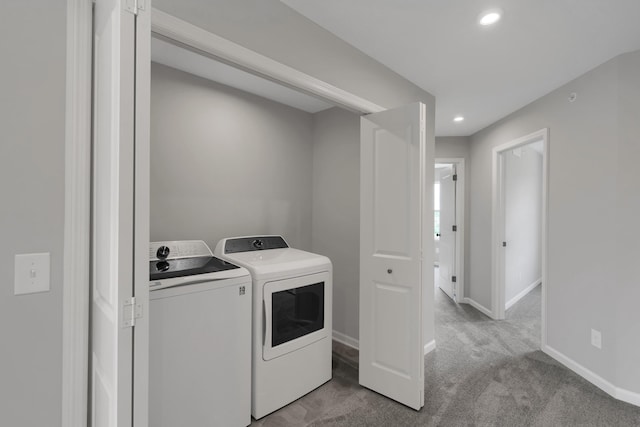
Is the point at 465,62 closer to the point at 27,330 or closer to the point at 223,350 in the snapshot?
the point at 223,350

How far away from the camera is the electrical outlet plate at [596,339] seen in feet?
7.66

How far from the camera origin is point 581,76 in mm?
2521

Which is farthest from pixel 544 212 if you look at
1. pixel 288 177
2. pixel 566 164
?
pixel 288 177

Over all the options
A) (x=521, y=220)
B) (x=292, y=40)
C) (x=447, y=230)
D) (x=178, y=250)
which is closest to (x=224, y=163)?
(x=178, y=250)

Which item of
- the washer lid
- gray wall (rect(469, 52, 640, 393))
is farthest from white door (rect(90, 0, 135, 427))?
gray wall (rect(469, 52, 640, 393))

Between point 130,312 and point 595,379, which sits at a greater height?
point 130,312

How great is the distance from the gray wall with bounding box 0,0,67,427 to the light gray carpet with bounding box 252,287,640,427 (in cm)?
132

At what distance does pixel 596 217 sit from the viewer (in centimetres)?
238

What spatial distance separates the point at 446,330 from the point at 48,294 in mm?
3579

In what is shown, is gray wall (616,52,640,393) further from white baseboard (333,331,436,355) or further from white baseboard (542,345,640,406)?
white baseboard (333,331,436,355)

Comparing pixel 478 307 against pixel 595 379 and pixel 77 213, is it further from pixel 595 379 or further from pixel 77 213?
pixel 77 213

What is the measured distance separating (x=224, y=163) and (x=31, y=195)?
1.78 metres

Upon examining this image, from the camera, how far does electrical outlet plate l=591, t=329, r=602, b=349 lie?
92.0 inches

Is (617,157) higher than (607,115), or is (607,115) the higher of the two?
(607,115)
